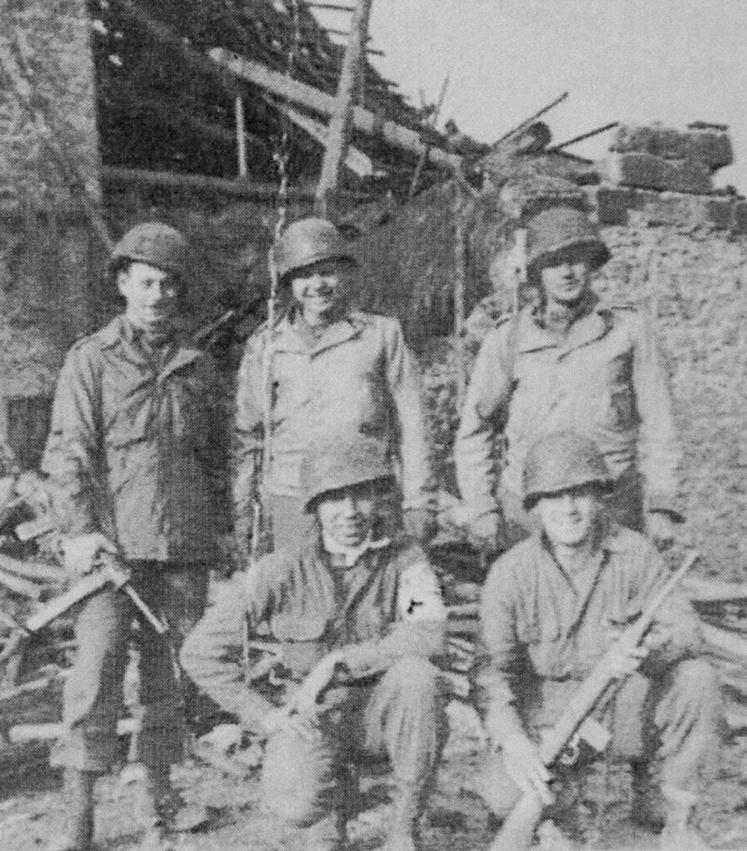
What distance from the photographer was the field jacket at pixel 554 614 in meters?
3.12

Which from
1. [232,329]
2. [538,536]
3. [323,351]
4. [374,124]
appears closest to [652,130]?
[374,124]

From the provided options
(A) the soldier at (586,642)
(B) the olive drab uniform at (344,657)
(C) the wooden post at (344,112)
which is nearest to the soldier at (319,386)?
(B) the olive drab uniform at (344,657)

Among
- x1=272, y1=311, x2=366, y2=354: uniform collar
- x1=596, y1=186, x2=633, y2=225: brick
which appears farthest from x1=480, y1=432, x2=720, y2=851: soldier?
x1=596, y1=186, x2=633, y2=225: brick

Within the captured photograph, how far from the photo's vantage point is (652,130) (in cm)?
632

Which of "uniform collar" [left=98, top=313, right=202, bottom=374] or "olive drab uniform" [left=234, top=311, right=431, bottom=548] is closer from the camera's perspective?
"uniform collar" [left=98, top=313, right=202, bottom=374]

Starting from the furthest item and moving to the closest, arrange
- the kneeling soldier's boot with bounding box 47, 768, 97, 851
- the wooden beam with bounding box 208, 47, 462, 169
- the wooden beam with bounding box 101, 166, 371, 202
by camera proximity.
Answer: the wooden beam with bounding box 208, 47, 462, 169 < the wooden beam with bounding box 101, 166, 371, 202 < the kneeling soldier's boot with bounding box 47, 768, 97, 851

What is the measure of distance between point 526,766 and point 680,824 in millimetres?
483

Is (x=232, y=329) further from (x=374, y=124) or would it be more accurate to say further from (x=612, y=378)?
(x=612, y=378)

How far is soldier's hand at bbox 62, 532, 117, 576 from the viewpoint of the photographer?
337cm

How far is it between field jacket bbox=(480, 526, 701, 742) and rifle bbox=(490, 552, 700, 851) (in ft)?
0.69

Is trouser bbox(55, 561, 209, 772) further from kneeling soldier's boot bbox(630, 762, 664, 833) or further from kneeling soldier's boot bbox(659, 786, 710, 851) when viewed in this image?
→ kneeling soldier's boot bbox(659, 786, 710, 851)

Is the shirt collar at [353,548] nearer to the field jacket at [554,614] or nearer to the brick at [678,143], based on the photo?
the field jacket at [554,614]

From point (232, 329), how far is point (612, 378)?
4112 millimetres

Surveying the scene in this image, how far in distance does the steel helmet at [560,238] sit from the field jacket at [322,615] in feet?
3.61
